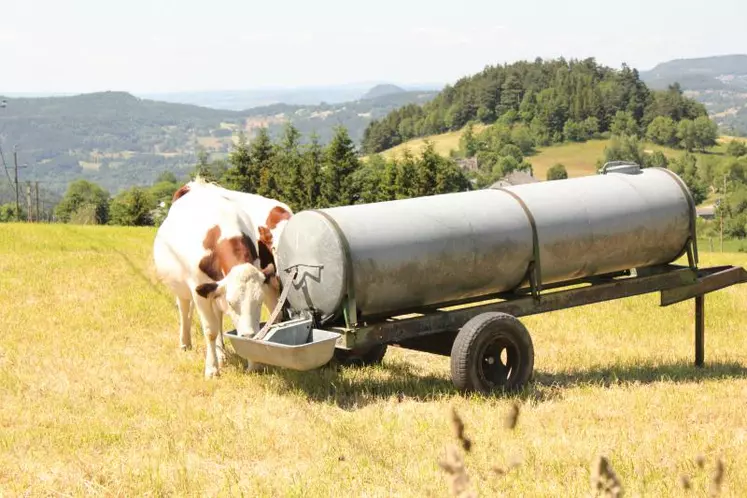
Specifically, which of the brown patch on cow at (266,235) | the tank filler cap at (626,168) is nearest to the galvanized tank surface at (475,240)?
the tank filler cap at (626,168)

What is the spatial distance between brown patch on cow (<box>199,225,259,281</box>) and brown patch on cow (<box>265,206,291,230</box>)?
203 cm

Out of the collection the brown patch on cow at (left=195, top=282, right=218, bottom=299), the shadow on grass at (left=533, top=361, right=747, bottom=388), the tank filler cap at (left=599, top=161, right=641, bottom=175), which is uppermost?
the tank filler cap at (left=599, top=161, right=641, bottom=175)

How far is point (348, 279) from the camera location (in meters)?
9.55

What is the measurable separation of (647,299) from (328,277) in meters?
14.3

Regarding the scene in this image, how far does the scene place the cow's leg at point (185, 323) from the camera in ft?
44.8

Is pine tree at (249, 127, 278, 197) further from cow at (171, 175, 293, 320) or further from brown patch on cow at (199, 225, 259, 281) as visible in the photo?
brown patch on cow at (199, 225, 259, 281)

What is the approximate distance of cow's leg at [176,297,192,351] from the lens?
13.6 m

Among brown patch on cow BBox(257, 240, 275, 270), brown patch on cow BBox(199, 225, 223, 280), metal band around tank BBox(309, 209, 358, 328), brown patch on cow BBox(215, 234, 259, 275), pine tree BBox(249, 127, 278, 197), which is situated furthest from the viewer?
pine tree BBox(249, 127, 278, 197)

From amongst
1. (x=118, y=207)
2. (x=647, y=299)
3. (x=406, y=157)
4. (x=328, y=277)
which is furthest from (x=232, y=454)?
(x=118, y=207)

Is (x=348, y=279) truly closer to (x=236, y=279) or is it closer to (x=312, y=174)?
(x=236, y=279)

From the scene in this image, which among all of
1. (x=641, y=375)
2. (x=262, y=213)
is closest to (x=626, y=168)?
(x=641, y=375)

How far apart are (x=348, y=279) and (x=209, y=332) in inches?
121

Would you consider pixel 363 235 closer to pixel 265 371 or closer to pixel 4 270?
pixel 265 371

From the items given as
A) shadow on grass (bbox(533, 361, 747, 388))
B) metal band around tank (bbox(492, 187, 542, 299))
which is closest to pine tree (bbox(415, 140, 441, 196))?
shadow on grass (bbox(533, 361, 747, 388))
